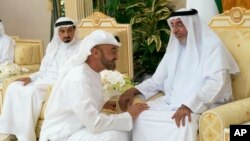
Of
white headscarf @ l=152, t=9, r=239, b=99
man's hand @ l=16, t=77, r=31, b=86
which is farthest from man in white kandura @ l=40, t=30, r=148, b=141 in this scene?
man's hand @ l=16, t=77, r=31, b=86

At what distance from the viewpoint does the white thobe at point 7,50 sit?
618 cm

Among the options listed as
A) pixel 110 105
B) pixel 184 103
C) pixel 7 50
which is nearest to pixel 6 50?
pixel 7 50

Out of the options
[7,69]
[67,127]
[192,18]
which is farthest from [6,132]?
[192,18]

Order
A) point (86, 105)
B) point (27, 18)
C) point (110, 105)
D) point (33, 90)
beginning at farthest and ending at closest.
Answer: point (27, 18) < point (33, 90) < point (110, 105) < point (86, 105)

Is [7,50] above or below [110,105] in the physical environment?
above

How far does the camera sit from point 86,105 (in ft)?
9.17

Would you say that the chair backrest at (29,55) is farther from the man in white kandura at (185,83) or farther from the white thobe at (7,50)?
the man in white kandura at (185,83)

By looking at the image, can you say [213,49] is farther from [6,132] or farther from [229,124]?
[6,132]

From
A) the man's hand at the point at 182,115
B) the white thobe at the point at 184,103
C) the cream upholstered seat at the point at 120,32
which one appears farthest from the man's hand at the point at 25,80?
the man's hand at the point at 182,115

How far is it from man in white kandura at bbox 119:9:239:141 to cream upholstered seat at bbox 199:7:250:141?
110 mm

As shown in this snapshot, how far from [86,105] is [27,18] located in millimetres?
6007

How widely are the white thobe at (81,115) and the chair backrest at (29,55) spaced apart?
3209 millimetres

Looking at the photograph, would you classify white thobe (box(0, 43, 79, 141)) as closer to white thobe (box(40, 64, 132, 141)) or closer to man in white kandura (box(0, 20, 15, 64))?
white thobe (box(40, 64, 132, 141))

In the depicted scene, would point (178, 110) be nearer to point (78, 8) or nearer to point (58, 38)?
point (58, 38)
